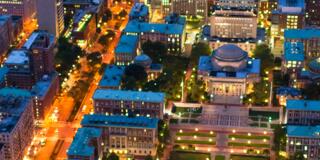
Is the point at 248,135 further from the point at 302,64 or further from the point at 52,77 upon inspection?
the point at 52,77

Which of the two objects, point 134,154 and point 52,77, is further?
point 52,77

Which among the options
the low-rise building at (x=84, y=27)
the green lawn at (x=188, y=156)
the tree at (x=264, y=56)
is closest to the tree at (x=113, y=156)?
the green lawn at (x=188, y=156)

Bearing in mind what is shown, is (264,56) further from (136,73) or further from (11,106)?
(11,106)

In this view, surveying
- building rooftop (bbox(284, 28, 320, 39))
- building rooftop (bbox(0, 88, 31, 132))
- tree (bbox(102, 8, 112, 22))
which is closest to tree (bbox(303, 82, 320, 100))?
building rooftop (bbox(284, 28, 320, 39))

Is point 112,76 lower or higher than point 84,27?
lower

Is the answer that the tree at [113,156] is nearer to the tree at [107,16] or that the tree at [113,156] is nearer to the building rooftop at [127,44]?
the building rooftop at [127,44]

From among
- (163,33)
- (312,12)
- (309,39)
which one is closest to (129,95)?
(163,33)

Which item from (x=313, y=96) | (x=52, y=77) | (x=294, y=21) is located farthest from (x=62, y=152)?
(x=294, y=21)

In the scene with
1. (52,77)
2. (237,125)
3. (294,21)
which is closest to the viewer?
(237,125)
